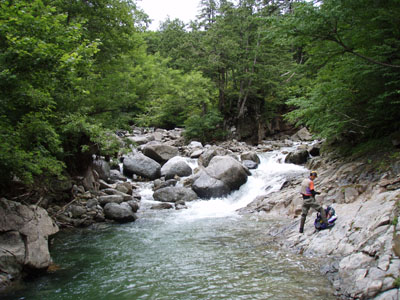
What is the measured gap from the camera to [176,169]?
61.3ft

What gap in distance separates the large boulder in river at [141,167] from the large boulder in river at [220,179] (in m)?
3.47

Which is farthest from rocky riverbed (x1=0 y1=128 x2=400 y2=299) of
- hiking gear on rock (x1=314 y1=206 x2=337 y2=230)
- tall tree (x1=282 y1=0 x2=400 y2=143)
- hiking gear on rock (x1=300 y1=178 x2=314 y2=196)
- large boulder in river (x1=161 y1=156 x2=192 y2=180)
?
tall tree (x1=282 y1=0 x2=400 y2=143)

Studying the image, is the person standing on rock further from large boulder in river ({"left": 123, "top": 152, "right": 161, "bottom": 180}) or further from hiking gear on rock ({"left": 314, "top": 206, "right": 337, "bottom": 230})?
large boulder in river ({"left": 123, "top": 152, "right": 161, "bottom": 180})

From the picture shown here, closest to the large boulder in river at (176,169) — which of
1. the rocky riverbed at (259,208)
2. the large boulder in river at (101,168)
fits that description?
the rocky riverbed at (259,208)

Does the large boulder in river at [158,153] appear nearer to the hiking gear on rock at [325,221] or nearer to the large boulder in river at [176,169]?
the large boulder in river at [176,169]

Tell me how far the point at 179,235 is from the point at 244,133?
74.2 feet

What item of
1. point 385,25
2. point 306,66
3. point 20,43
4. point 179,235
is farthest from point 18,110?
point 385,25

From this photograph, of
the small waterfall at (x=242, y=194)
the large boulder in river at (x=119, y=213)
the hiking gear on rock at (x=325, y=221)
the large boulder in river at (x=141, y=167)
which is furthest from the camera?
the large boulder in river at (x=141, y=167)

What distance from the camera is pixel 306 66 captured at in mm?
9789

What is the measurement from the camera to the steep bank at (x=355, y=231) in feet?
16.3

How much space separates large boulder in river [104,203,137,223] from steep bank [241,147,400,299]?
5304 millimetres

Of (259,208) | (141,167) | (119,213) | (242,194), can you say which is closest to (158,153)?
(141,167)

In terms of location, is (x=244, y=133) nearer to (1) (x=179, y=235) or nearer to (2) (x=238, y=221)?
(2) (x=238, y=221)

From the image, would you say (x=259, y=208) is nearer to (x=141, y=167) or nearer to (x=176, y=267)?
(x=176, y=267)
